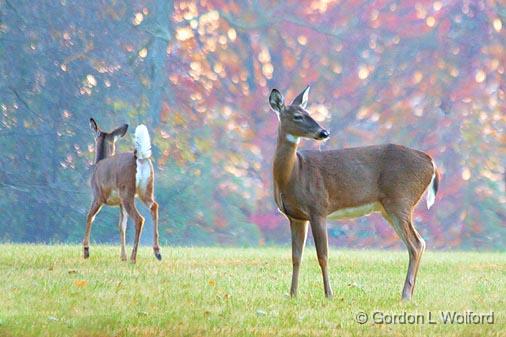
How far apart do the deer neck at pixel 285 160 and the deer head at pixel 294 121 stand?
18 mm

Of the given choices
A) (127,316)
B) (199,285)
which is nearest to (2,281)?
(199,285)

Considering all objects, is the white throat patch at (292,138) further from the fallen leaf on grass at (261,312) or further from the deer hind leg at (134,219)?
the deer hind leg at (134,219)

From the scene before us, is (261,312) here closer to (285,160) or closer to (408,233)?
(285,160)

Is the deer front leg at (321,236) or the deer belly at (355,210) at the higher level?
the deer belly at (355,210)

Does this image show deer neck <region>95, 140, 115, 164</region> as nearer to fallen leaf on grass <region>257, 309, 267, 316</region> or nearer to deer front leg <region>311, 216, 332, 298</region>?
deer front leg <region>311, 216, 332, 298</region>

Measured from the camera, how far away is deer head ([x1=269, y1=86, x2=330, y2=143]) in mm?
8922

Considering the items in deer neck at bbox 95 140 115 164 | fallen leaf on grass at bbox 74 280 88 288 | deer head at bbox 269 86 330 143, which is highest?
deer neck at bbox 95 140 115 164

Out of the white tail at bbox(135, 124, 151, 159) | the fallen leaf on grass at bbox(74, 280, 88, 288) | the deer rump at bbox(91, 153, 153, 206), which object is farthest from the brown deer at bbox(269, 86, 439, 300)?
the deer rump at bbox(91, 153, 153, 206)

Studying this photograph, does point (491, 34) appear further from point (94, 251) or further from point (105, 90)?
point (94, 251)

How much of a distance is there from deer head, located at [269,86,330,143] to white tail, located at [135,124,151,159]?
398 cm

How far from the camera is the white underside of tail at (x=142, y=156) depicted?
12.9 meters

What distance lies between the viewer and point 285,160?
29.9ft

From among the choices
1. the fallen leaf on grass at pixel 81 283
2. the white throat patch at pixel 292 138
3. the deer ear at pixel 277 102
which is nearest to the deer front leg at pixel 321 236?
the white throat patch at pixel 292 138

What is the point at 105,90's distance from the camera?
68.9 ft
